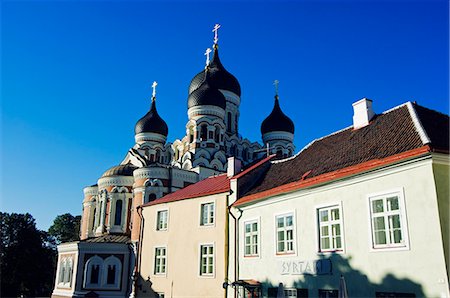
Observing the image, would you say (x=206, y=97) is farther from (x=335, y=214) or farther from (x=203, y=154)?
(x=335, y=214)

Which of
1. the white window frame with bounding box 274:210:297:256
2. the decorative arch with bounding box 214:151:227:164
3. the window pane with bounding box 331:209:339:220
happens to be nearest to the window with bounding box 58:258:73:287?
the decorative arch with bounding box 214:151:227:164

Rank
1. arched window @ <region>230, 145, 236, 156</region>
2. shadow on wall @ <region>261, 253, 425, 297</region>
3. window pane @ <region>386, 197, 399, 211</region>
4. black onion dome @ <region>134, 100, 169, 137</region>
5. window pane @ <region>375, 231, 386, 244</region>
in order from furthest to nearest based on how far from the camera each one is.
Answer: black onion dome @ <region>134, 100, 169, 137</region> < arched window @ <region>230, 145, 236, 156</region> < window pane @ <region>375, 231, 386, 244</region> < window pane @ <region>386, 197, 399, 211</region> < shadow on wall @ <region>261, 253, 425, 297</region>

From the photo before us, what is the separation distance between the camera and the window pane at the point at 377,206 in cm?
1374

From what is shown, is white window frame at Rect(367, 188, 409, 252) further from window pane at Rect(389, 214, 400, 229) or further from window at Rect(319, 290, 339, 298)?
window at Rect(319, 290, 339, 298)

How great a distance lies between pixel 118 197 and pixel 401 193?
104 ft

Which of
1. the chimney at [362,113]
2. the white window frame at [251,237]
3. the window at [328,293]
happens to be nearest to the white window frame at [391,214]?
the window at [328,293]

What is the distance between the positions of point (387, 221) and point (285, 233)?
5048mm

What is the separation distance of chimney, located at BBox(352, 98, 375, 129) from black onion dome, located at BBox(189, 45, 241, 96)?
33531 mm

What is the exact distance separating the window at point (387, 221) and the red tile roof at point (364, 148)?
3.84 ft

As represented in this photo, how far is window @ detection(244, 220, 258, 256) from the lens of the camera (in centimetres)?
1939

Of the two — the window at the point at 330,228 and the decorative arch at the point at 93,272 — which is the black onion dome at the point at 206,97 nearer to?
the decorative arch at the point at 93,272

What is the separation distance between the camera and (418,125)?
1431 cm

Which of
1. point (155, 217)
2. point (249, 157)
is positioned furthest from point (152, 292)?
point (249, 157)

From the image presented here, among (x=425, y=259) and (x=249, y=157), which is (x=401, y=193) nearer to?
(x=425, y=259)
